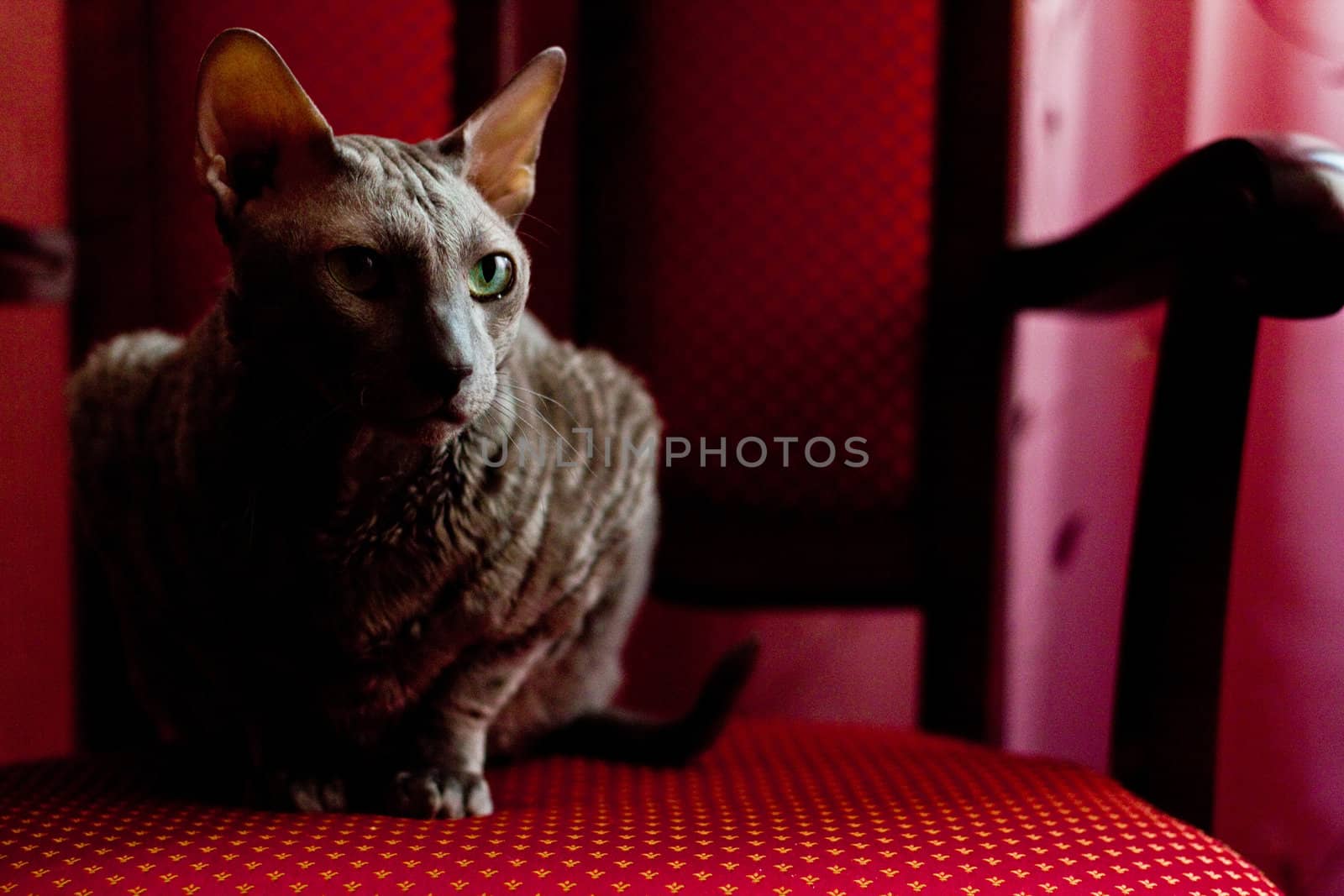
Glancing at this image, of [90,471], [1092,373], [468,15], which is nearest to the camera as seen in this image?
[90,471]

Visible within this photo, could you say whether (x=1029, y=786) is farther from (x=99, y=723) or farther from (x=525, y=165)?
(x=99, y=723)

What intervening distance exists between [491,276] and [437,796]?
32cm

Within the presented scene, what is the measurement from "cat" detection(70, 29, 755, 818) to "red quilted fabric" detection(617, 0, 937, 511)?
0.21m

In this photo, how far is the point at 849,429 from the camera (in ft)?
3.32

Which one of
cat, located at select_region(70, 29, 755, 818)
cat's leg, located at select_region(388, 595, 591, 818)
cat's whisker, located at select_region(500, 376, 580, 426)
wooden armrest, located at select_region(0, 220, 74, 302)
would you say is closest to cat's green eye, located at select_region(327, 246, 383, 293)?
cat, located at select_region(70, 29, 755, 818)

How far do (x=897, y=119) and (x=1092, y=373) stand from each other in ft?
1.22

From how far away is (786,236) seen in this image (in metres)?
1.00

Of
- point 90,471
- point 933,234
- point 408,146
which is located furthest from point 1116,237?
point 90,471

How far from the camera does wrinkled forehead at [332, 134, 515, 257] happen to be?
23.7 inches

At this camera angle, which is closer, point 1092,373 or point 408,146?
point 408,146

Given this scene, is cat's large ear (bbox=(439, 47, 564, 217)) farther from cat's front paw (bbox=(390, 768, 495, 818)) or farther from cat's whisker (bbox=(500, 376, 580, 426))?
cat's front paw (bbox=(390, 768, 495, 818))

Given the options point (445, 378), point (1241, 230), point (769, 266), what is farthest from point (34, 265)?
point (1241, 230)

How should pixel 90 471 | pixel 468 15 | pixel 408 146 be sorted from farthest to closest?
pixel 468 15 → pixel 90 471 → pixel 408 146

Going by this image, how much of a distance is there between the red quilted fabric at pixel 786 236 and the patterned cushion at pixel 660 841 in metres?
0.35
